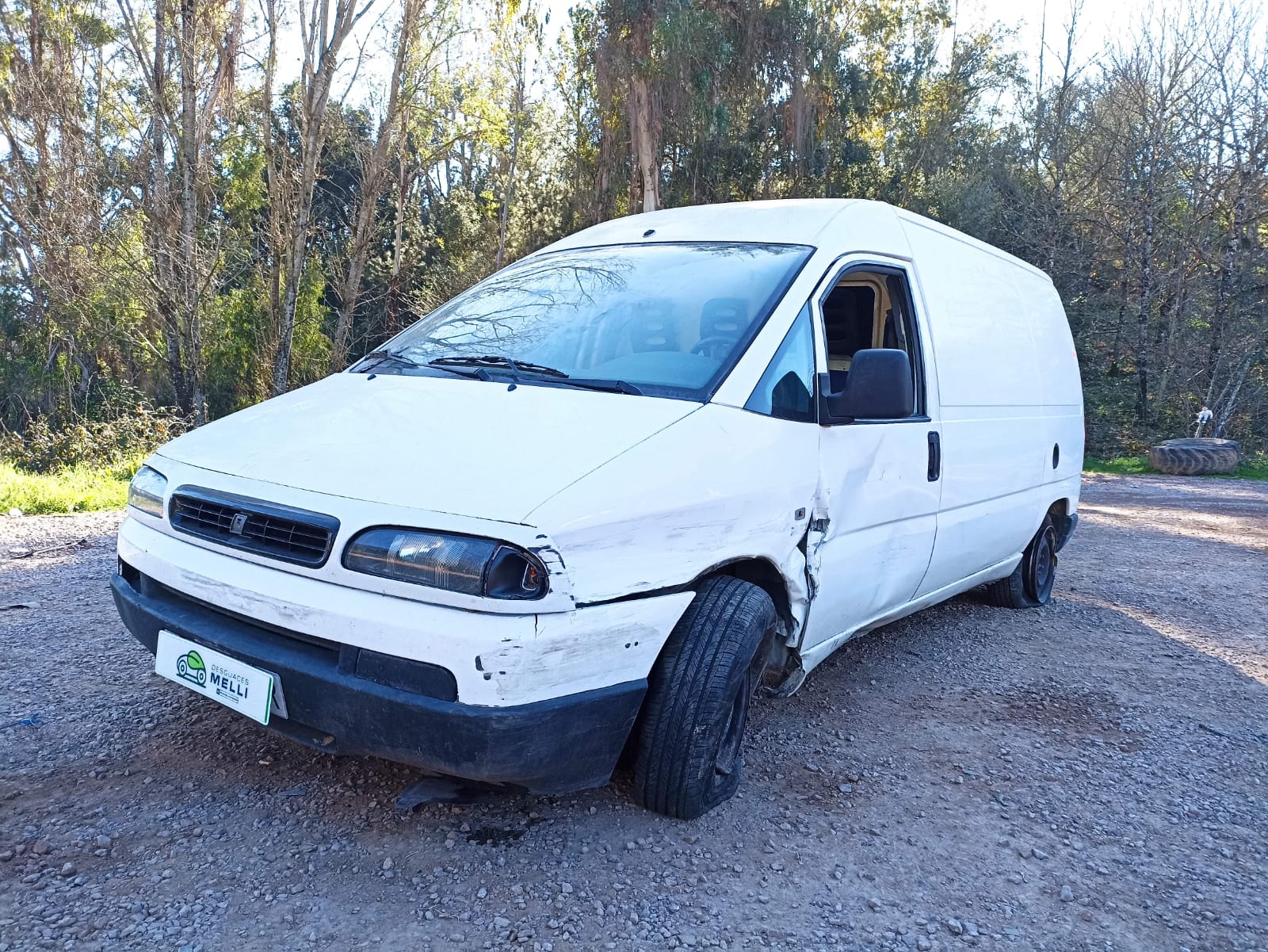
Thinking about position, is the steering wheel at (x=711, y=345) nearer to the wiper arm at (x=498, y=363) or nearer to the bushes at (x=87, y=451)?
the wiper arm at (x=498, y=363)

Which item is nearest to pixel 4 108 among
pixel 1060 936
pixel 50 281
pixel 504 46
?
pixel 50 281

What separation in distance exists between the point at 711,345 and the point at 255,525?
1492 mm

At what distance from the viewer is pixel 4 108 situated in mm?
14117

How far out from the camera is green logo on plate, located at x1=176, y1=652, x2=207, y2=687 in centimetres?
242

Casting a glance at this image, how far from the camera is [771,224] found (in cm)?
352

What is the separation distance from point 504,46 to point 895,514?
57.5 feet

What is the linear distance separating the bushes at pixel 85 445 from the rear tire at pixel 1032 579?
29.7 feet

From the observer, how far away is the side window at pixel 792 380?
9.26ft

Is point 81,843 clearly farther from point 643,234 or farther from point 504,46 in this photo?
point 504,46

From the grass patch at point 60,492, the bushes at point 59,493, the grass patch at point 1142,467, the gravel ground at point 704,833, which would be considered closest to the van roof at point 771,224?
the gravel ground at point 704,833

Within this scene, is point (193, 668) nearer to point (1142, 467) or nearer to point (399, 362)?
point (399, 362)

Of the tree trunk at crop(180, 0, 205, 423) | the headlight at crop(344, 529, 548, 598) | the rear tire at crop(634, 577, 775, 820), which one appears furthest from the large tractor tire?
the headlight at crop(344, 529, 548, 598)

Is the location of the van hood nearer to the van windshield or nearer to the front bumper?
the van windshield

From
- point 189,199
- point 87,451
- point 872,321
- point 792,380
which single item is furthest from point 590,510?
point 189,199
